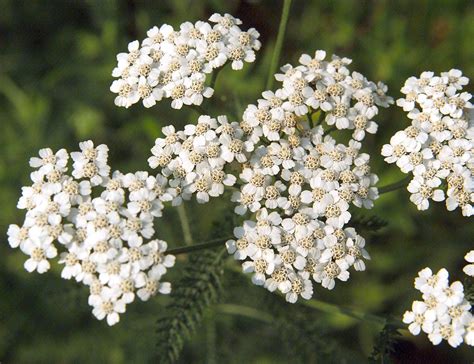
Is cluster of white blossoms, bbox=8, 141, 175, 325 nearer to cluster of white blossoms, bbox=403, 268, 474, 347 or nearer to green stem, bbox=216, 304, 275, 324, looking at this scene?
cluster of white blossoms, bbox=403, 268, 474, 347

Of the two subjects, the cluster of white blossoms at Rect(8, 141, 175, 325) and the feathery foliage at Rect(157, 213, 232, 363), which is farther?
the feathery foliage at Rect(157, 213, 232, 363)

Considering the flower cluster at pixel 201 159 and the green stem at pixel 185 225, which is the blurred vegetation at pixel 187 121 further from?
the flower cluster at pixel 201 159

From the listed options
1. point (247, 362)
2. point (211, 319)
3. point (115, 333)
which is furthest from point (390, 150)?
point (115, 333)

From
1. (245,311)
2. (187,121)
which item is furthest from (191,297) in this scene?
(187,121)

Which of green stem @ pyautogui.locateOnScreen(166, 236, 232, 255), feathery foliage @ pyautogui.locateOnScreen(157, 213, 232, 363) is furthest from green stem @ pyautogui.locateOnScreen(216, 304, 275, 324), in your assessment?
green stem @ pyautogui.locateOnScreen(166, 236, 232, 255)

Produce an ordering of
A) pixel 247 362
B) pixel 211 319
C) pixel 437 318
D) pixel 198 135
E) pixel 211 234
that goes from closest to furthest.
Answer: pixel 437 318 → pixel 198 135 → pixel 211 234 → pixel 211 319 → pixel 247 362

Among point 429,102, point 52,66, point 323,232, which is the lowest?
point 323,232

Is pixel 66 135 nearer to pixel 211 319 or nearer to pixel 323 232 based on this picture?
pixel 211 319
